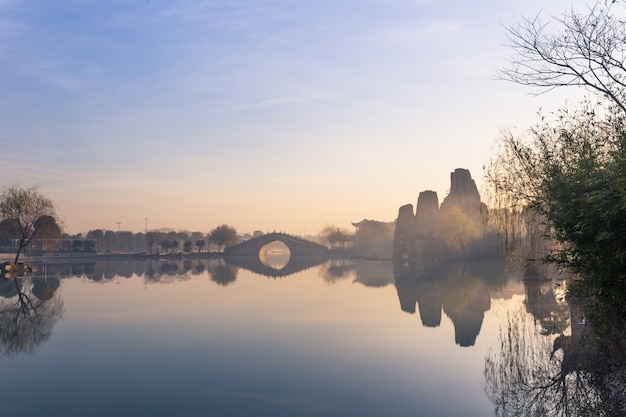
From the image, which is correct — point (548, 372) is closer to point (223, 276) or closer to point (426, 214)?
point (223, 276)

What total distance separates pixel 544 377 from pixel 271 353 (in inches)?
276

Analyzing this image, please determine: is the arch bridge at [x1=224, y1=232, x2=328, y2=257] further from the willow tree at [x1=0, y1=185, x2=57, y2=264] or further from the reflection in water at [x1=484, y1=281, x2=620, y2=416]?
the reflection in water at [x1=484, y1=281, x2=620, y2=416]

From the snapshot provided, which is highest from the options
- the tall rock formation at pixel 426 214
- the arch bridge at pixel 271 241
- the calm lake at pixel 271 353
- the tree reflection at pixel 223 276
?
the tall rock formation at pixel 426 214

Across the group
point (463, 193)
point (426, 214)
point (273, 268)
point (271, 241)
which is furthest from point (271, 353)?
point (271, 241)

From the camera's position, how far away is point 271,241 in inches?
→ 4892

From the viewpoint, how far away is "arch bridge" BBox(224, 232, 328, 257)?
12078cm

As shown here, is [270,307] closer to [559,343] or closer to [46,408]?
[559,343]

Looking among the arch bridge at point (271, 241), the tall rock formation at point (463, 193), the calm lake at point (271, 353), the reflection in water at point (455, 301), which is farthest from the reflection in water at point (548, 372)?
the arch bridge at point (271, 241)

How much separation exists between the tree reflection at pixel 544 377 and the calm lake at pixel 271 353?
11 cm

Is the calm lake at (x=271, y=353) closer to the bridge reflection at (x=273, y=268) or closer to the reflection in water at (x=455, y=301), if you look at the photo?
the reflection in water at (x=455, y=301)

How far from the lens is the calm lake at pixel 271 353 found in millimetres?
10305

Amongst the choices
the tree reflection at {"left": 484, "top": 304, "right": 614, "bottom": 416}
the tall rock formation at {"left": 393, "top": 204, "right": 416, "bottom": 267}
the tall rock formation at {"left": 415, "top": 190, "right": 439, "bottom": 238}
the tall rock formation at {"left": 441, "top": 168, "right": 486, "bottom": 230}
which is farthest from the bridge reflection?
the tree reflection at {"left": 484, "top": 304, "right": 614, "bottom": 416}

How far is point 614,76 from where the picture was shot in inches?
Result: 427

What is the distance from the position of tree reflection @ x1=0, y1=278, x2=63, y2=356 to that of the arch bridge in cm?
8316
